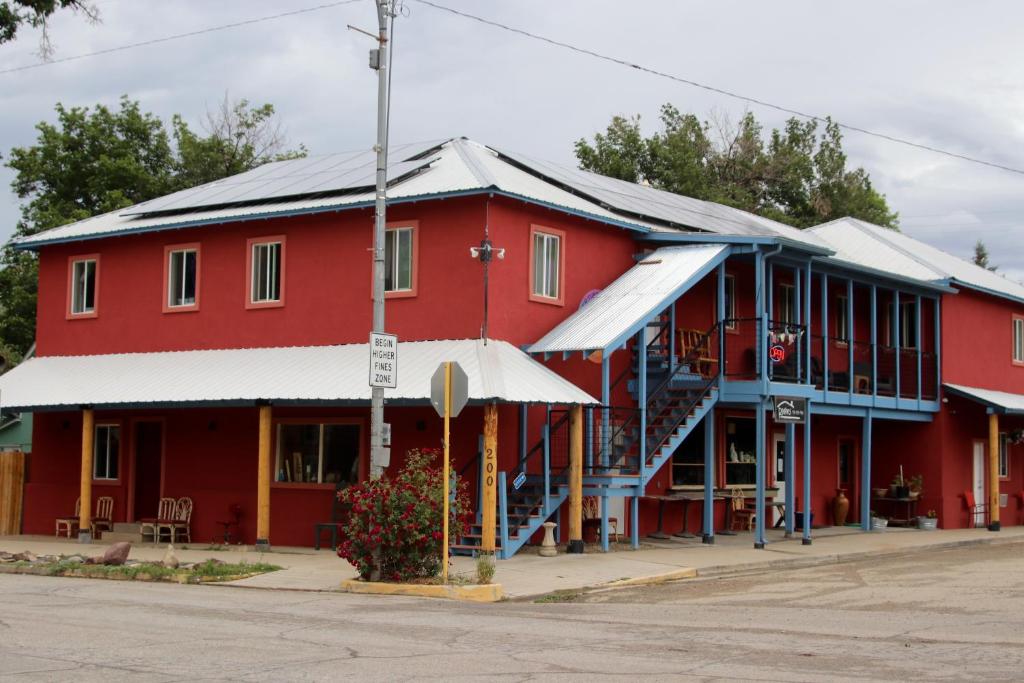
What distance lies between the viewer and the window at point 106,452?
27453 mm

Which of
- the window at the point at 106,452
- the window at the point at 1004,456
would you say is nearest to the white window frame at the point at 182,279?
the window at the point at 106,452

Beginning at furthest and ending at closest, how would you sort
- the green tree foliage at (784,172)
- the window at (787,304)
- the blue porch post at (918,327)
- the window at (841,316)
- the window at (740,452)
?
the green tree foliage at (784,172)
the window at (841,316)
the blue porch post at (918,327)
the window at (787,304)
the window at (740,452)

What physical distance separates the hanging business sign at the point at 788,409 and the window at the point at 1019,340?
550 inches

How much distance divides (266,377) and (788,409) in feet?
30.4

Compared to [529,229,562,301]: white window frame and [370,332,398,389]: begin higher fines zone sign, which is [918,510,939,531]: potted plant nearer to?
[529,229,562,301]: white window frame

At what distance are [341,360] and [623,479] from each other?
17.7 feet

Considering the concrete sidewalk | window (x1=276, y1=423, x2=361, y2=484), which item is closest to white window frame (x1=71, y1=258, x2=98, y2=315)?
the concrete sidewalk

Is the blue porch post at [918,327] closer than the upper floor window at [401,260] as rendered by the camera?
No

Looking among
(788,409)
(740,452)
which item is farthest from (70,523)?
(788,409)

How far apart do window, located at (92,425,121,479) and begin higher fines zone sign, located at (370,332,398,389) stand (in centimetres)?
1175

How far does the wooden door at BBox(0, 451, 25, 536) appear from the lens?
93.1 ft

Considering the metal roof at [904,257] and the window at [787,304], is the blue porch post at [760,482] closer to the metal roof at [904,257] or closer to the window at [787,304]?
the window at [787,304]

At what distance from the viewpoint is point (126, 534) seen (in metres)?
26.3

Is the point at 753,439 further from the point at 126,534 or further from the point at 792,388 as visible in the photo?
the point at 126,534
